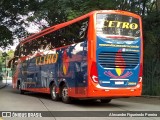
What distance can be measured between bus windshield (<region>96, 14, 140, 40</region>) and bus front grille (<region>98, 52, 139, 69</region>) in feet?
2.32

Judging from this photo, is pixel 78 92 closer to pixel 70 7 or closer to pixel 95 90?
pixel 95 90

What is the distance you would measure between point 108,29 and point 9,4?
19813mm

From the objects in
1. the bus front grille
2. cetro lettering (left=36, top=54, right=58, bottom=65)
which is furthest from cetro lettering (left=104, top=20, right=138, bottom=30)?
cetro lettering (left=36, top=54, right=58, bottom=65)

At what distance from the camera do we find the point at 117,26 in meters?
15.7

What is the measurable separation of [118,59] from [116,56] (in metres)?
0.16

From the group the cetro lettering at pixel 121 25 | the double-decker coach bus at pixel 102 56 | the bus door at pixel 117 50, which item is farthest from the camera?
the cetro lettering at pixel 121 25

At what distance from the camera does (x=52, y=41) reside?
64.1 feet

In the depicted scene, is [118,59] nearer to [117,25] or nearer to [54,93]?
[117,25]

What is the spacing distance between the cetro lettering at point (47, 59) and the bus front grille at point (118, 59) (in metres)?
3.99

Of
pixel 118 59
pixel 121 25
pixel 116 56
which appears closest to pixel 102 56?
pixel 116 56

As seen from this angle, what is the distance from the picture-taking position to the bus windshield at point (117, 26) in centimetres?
1539

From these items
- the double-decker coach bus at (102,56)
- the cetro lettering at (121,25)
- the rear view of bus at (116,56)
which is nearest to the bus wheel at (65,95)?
the double-decker coach bus at (102,56)

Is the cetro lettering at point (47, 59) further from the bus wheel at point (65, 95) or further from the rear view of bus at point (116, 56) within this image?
the rear view of bus at point (116, 56)

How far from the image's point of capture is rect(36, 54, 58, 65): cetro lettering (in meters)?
18.9
